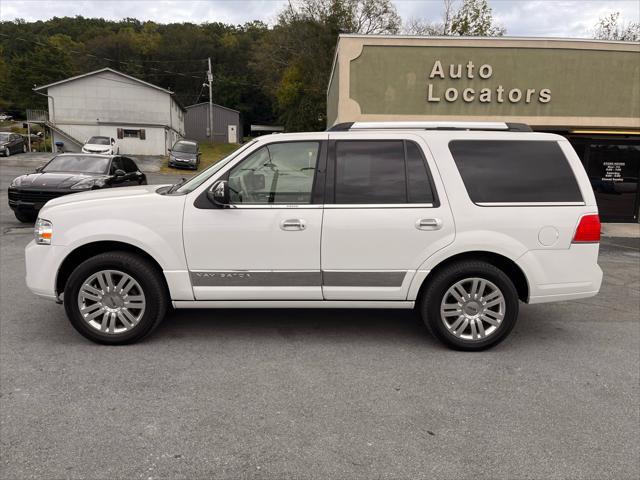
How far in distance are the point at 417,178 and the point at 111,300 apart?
2.88m

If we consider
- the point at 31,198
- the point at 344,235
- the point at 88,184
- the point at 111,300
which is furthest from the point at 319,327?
the point at 31,198

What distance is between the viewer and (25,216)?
11156 millimetres

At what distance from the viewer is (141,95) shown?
4100 centimetres

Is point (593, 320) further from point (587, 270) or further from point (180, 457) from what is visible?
point (180, 457)

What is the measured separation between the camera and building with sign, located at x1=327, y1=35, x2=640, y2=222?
39.3 ft

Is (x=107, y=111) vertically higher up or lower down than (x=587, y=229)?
higher up

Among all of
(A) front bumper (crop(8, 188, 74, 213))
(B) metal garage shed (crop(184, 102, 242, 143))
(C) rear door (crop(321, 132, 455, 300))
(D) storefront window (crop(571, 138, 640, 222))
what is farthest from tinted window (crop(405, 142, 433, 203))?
(B) metal garage shed (crop(184, 102, 242, 143))

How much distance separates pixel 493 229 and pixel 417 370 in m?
1.38

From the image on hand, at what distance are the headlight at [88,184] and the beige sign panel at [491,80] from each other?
19.0ft

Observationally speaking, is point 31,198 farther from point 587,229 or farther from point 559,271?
point 587,229

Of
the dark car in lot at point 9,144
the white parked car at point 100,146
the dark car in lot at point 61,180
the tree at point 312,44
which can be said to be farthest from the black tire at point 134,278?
the tree at point 312,44

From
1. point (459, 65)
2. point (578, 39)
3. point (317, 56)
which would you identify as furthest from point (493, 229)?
point (317, 56)

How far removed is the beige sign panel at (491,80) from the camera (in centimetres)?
1198

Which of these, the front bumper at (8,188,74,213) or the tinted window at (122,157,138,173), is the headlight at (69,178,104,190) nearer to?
the front bumper at (8,188,74,213)
